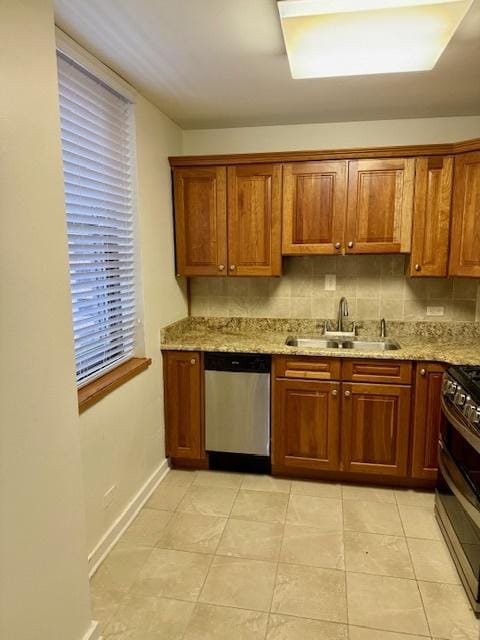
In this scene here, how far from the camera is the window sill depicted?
6.37 ft

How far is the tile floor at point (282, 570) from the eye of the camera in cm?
174

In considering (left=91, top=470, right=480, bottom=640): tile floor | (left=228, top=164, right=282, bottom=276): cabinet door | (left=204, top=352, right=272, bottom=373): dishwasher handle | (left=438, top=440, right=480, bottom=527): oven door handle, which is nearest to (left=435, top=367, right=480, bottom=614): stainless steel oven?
(left=438, top=440, right=480, bottom=527): oven door handle

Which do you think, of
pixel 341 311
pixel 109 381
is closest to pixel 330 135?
pixel 341 311

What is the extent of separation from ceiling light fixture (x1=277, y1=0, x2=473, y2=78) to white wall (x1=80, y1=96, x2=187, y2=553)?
3.48 feet

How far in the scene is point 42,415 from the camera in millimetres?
1300

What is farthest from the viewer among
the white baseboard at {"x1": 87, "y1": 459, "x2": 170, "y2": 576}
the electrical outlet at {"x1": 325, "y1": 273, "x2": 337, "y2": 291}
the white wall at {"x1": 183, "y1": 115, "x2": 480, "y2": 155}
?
the electrical outlet at {"x1": 325, "y1": 273, "x2": 337, "y2": 291}

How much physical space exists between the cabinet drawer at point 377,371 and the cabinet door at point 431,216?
2.13 ft

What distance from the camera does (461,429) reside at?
1.96m

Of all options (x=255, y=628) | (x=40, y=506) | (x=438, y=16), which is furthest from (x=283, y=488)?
(x=438, y=16)

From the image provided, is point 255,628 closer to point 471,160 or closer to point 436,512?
point 436,512

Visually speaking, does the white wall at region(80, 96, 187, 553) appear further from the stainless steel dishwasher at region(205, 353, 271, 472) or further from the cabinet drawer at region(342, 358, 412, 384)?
the cabinet drawer at region(342, 358, 412, 384)

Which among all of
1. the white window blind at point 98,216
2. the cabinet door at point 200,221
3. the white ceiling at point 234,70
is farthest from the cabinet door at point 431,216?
the white window blind at point 98,216

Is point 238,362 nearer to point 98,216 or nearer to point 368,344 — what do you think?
point 368,344

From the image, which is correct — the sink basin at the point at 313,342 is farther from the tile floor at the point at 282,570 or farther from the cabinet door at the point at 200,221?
the tile floor at the point at 282,570
